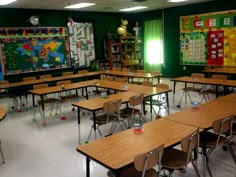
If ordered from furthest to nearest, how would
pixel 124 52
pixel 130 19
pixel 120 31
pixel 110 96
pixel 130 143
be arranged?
1. pixel 130 19
2. pixel 124 52
3. pixel 120 31
4. pixel 110 96
5. pixel 130 143

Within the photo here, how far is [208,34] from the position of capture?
927cm

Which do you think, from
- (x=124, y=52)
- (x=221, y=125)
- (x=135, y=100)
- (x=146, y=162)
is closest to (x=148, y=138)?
(x=146, y=162)

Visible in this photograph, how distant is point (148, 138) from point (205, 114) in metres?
1.10

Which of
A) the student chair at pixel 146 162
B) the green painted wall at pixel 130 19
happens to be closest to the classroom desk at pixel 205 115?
the student chair at pixel 146 162

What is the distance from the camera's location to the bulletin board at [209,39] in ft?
28.6

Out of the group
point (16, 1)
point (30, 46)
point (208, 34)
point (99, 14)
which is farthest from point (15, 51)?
point (208, 34)

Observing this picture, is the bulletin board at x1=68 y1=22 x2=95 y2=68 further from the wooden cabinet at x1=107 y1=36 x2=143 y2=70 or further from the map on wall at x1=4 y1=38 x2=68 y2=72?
the wooden cabinet at x1=107 y1=36 x2=143 y2=70

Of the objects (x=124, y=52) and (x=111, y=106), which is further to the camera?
(x=124, y=52)

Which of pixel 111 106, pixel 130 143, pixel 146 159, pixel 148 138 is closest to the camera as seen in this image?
pixel 146 159

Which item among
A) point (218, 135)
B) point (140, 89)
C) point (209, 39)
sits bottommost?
point (218, 135)

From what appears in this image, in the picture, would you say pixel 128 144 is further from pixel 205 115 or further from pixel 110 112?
pixel 110 112

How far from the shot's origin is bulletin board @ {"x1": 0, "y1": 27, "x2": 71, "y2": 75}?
8.72 metres

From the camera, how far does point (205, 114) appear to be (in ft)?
11.2

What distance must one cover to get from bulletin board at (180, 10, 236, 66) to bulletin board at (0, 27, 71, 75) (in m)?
4.72
